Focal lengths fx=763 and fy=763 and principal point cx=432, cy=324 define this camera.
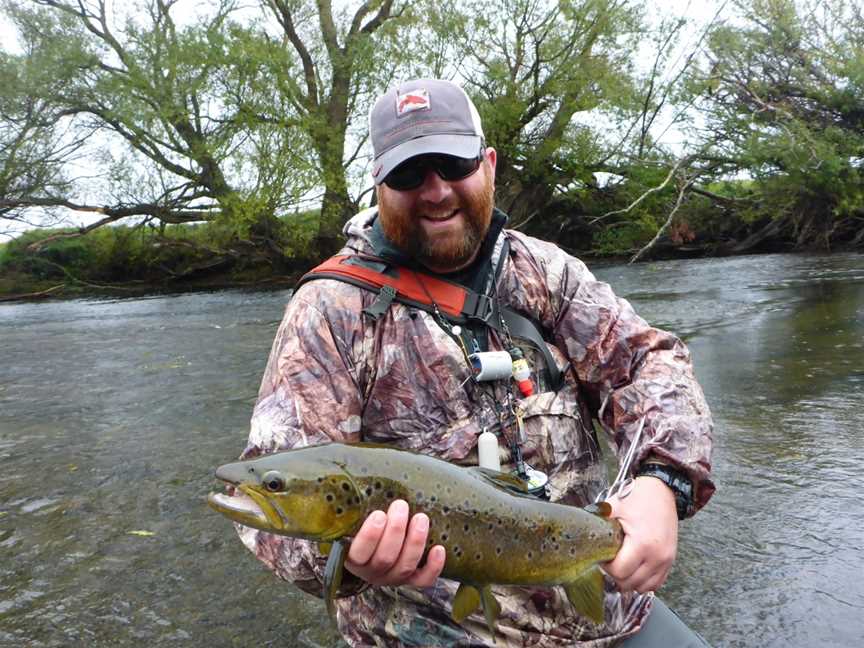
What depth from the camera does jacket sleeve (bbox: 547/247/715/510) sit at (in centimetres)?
230

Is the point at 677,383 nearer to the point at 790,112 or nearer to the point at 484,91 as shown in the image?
the point at 790,112

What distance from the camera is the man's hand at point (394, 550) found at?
5.79ft

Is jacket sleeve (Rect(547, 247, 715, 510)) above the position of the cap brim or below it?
below

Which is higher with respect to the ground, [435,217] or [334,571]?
[435,217]

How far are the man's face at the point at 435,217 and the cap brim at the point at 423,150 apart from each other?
3.5 inches

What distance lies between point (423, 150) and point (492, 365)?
2.33 feet

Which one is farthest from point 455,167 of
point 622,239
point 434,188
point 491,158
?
point 622,239

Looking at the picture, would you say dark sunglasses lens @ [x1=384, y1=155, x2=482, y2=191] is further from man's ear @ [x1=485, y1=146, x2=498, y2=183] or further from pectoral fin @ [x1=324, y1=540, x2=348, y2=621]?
pectoral fin @ [x1=324, y1=540, x2=348, y2=621]

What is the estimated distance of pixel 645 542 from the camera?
6.90 feet

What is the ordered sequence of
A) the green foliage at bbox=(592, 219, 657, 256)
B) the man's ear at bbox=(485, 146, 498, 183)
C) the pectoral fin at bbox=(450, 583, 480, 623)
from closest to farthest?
the pectoral fin at bbox=(450, 583, 480, 623), the man's ear at bbox=(485, 146, 498, 183), the green foliage at bbox=(592, 219, 657, 256)

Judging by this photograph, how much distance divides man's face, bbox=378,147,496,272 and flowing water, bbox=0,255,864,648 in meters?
1.85

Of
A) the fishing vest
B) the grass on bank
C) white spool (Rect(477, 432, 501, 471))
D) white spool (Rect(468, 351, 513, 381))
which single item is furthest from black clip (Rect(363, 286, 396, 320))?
the grass on bank

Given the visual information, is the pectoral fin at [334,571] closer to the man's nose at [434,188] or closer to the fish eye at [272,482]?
the fish eye at [272,482]

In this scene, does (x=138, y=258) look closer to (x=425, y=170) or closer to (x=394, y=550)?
(x=425, y=170)
